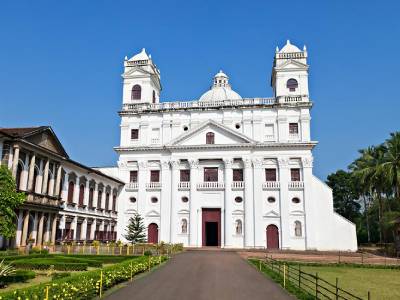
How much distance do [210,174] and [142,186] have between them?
28.2ft

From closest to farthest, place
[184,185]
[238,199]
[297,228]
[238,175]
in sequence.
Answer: [297,228]
[238,199]
[238,175]
[184,185]

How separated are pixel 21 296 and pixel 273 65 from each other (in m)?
45.5

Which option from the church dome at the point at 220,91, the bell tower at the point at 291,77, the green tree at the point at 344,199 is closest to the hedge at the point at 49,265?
the bell tower at the point at 291,77

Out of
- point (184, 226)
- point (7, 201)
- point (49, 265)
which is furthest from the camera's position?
point (184, 226)

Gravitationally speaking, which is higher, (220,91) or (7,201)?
(220,91)

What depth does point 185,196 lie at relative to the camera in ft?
152

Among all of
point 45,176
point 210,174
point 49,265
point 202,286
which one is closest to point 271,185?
point 210,174

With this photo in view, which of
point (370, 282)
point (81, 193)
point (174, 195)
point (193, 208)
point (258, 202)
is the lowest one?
point (370, 282)

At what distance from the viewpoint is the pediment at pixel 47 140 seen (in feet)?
102

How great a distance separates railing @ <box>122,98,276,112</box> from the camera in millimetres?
46969

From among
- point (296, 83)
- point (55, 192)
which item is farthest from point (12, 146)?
point (296, 83)

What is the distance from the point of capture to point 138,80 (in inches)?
1994

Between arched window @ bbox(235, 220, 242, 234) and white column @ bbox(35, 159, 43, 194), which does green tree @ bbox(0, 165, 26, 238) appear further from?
arched window @ bbox(235, 220, 242, 234)

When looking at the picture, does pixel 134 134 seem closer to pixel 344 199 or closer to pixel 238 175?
pixel 238 175
